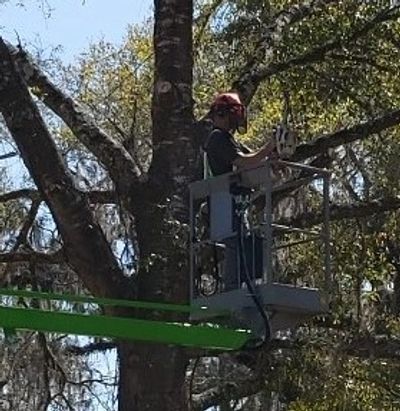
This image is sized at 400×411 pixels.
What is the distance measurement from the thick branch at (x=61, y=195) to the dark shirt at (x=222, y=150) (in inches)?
84.9

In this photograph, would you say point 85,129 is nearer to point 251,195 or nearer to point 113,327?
point 251,195

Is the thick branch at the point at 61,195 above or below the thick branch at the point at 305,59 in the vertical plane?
below

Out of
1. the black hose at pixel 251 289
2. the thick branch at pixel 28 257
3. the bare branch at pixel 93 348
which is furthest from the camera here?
the bare branch at pixel 93 348

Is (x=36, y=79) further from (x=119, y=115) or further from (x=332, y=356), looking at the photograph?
(x=119, y=115)

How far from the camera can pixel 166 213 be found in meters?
10.8

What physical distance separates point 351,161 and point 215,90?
10.3ft

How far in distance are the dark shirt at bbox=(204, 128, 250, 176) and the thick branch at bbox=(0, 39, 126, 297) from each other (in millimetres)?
2157

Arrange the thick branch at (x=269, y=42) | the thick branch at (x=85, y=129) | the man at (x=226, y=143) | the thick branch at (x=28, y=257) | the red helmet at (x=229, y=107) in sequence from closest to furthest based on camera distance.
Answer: the man at (x=226, y=143) → the red helmet at (x=229, y=107) → the thick branch at (x=85, y=129) → the thick branch at (x=269, y=42) → the thick branch at (x=28, y=257)

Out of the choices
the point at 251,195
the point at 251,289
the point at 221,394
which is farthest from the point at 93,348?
the point at 251,289

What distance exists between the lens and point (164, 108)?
1125cm

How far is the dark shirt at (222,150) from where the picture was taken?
344 inches

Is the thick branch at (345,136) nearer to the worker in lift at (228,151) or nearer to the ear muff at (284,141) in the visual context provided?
the worker in lift at (228,151)

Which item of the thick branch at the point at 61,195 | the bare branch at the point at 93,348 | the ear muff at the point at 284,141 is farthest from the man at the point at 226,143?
the bare branch at the point at 93,348

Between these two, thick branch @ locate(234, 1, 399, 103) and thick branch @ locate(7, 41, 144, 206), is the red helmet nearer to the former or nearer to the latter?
thick branch @ locate(7, 41, 144, 206)
